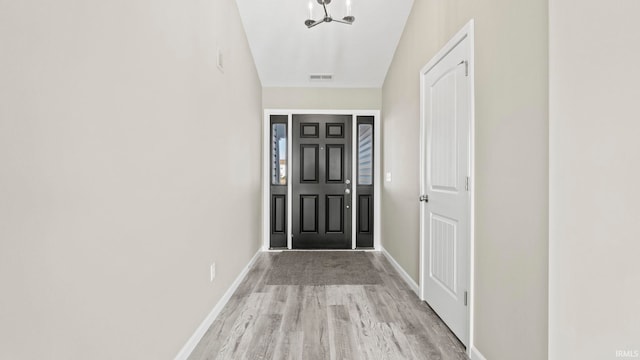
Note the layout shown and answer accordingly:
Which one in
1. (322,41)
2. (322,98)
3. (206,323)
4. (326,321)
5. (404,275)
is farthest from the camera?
(322,98)

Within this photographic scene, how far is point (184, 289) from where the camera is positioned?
1.87 m

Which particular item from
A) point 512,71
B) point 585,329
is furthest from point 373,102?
point 585,329

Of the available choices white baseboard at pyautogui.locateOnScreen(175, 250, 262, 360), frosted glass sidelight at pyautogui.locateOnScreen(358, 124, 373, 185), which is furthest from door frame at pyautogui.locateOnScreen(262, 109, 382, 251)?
white baseboard at pyautogui.locateOnScreen(175, 250, 262, 360)

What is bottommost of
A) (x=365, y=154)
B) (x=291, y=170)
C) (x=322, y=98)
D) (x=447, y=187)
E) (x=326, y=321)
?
(x=326, y=321)

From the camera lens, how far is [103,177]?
1145 mm

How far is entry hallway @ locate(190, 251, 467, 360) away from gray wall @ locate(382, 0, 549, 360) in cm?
51

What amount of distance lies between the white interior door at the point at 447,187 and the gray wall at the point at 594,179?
2.19 ft

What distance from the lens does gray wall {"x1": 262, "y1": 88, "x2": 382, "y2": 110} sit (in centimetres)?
463

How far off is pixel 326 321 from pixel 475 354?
987mm

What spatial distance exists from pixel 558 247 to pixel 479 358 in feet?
2.94

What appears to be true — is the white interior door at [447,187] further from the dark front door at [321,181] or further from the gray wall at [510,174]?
the dark front door at [321,181]

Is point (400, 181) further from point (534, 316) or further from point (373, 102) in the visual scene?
point (534, 316)

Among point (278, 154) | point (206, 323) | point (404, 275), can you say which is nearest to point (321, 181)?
point (278, 154)

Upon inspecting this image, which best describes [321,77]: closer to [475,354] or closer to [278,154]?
[278,154]
